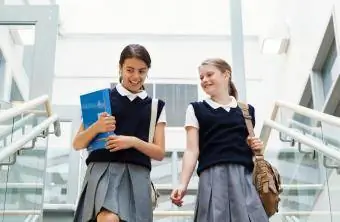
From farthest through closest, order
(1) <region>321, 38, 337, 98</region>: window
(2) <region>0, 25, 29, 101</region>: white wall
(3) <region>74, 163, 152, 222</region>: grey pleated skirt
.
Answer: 1. (1) <region>321, 38, 337, 98</region>: window
2. (2) <region>0, 25, 29, 101</region>: white wall
3. (3) <region>74, 163, 152, 222</region>: grey pleated skirt

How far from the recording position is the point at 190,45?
9.80 meters

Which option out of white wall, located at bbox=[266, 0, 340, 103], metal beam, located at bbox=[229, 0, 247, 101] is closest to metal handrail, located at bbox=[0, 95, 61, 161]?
metal beam, located at bbox=[229, 0, 247, 101]

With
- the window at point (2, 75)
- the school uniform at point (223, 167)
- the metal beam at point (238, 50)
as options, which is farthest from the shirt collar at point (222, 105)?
the window at point (2, 75)

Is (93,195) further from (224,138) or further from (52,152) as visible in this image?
(52,152)

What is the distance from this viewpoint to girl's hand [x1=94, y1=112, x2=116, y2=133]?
8.07 ft

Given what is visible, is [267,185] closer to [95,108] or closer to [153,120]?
[153,120]

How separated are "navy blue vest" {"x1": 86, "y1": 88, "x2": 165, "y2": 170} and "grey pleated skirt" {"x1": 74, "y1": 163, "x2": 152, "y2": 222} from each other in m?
0.03

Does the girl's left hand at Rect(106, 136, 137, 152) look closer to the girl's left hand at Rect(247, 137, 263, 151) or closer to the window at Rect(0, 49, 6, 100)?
the girl's left hand at Rect(247, 137, 263, 151)

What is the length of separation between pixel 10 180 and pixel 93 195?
78 centimetres

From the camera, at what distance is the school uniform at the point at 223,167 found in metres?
2.49

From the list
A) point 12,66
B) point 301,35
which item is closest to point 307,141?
point 12,66

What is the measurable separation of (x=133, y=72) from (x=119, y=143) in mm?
396

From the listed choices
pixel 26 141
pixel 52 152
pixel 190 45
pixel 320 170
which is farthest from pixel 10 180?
pixel 190 45

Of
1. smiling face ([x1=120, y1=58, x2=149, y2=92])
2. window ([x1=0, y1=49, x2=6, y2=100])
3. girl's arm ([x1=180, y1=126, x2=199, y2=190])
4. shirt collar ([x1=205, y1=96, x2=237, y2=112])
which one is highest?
window ([x1=0, y1=49, x2=6, y2=100])
